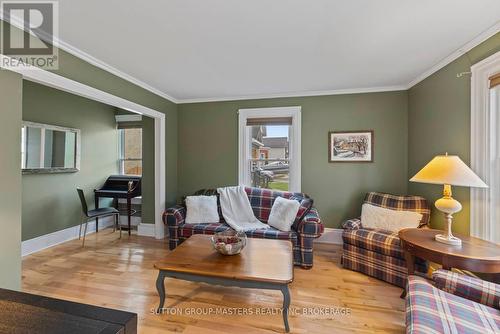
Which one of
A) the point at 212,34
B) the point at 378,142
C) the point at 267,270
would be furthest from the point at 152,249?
the point at 378,142

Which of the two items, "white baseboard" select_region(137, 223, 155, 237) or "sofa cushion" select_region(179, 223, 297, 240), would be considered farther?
"white baseboard" select_region(137, 223, 155, 237)

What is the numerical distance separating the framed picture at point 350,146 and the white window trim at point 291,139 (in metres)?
0.52

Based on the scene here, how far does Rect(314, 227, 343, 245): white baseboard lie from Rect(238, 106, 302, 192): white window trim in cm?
81

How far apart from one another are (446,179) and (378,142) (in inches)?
68.6

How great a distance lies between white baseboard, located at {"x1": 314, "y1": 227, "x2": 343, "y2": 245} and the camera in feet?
12.2

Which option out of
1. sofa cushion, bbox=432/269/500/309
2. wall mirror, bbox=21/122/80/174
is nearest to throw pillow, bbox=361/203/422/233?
sofa cushion, bbox=432/269/500/309

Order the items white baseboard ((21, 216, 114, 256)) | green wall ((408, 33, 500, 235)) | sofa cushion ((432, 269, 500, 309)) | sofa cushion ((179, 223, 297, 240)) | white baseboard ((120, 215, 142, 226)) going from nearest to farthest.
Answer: sofa cushion ((432, 269, 500, 309)), green wall ((408, 33, 500, 235)), sofa cushion ((179, 223, 297, 240)), white baseboard ((21, 216, 114, 256)), white baseboard ((120, 215, 142, 226))

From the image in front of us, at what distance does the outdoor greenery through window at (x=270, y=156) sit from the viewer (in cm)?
397

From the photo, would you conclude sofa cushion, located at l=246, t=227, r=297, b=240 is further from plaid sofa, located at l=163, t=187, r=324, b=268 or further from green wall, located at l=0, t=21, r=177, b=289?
green wall, located at l=0, t=21, r=177, b=289

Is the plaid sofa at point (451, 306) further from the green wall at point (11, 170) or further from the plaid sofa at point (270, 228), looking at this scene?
the green wall at point (11, 170)

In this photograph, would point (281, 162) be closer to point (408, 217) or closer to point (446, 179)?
point (408, 217)

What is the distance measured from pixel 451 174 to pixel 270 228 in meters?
1.97

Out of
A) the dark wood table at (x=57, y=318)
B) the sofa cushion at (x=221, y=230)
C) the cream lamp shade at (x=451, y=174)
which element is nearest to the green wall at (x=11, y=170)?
the sofa cushion at (x=221, y=230)

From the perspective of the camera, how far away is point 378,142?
358cm
